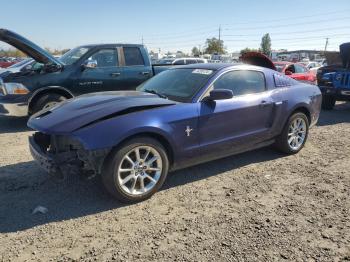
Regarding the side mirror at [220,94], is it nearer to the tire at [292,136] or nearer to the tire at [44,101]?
the tire at [292,136]

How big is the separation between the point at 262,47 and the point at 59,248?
118895 mm

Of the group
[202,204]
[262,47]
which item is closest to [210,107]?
[202,204]

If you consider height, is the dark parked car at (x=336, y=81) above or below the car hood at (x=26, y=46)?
below

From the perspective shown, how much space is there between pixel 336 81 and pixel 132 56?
19.6 feet

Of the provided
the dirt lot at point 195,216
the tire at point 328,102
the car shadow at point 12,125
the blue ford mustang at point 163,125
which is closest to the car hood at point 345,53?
the tire at point 328,102

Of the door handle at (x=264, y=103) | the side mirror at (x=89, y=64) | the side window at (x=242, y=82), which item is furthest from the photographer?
the side mirror at (x=89, y=64)

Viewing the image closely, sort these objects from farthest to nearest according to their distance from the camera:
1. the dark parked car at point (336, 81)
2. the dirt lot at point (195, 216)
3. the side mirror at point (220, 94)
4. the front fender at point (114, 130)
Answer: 1. the dark parked car at point (336, 81)
2. the side mirror at point (220, 94)
3. the front fender at point (114, 130)
4. the dirt lot at point (195, 216)

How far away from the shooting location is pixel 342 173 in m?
4.93

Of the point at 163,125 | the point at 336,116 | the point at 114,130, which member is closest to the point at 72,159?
the point at 114,130

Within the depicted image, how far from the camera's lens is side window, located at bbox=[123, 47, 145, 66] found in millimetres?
8273

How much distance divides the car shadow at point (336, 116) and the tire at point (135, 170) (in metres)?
5.72

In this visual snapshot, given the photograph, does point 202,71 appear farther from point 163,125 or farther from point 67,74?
point 67,74

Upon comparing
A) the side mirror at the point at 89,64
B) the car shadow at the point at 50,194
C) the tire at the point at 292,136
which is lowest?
the car shadow at the point at 50,194

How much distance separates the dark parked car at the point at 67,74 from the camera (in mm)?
7086
